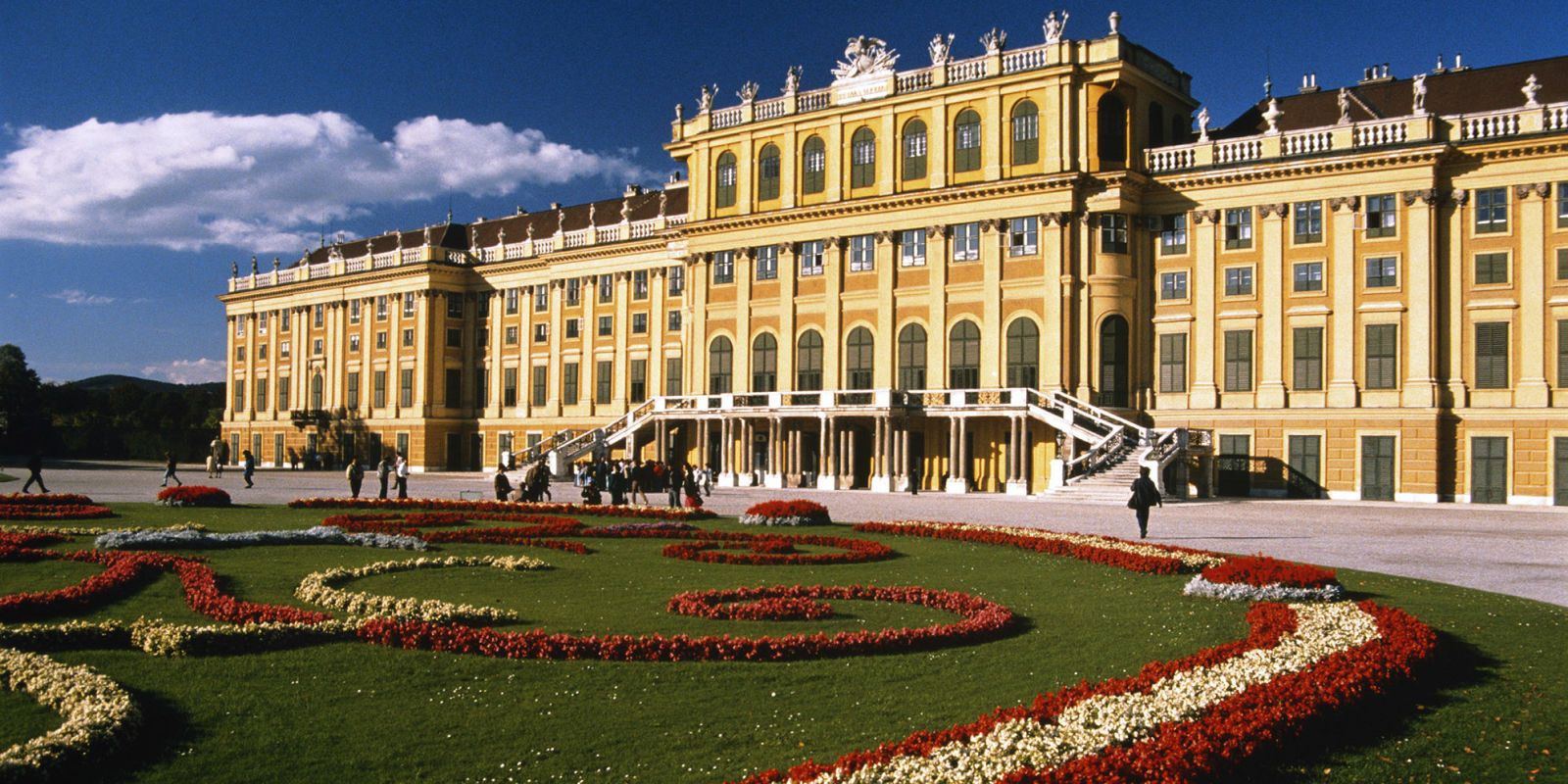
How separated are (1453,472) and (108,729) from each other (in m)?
53.4

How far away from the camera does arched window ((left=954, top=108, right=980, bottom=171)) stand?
62312mm

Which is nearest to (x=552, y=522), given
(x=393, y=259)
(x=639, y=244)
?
(x=639, y=244)

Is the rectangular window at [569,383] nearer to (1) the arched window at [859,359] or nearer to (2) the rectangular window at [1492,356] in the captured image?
(1) the arched window at [859,359]

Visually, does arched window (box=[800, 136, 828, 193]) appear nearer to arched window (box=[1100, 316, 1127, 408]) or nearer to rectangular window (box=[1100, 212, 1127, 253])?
rectangular window (box=[1100, 212, 1127, 253])

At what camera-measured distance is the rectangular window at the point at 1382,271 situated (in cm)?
5366

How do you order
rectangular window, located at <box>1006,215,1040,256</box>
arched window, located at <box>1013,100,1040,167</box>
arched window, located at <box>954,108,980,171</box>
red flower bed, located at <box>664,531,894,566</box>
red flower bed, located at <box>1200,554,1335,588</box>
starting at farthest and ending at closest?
arched window, located at <box>954,108,980,171</box>
arched window, located at <box>1013,100,1040,167</box>
rectangular window, located at <box>1006,215,1040,256</box>
red flower bed, located at <box>664,531,894,566</box>
red flower bed, located at <box>1200,554,1335,588</box>

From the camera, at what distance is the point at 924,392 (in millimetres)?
61125

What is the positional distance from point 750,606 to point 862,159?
5023cm

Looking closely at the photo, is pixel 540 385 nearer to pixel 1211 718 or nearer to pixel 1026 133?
pixel 1026 133

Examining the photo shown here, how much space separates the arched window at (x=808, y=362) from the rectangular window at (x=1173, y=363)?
17.4 m

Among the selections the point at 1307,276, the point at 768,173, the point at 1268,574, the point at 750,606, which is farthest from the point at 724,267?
the point at 750,606

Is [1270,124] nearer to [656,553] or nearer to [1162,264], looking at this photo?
[1162,264]

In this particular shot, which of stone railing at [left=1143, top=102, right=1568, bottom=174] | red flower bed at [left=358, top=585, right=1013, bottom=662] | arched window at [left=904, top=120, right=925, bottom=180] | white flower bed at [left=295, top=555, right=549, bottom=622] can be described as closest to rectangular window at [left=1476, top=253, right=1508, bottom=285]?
stone railing at [left=1143, top=102, right=1568, bottom=174]

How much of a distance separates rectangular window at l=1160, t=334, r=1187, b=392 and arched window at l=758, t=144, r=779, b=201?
22366 millimetres
